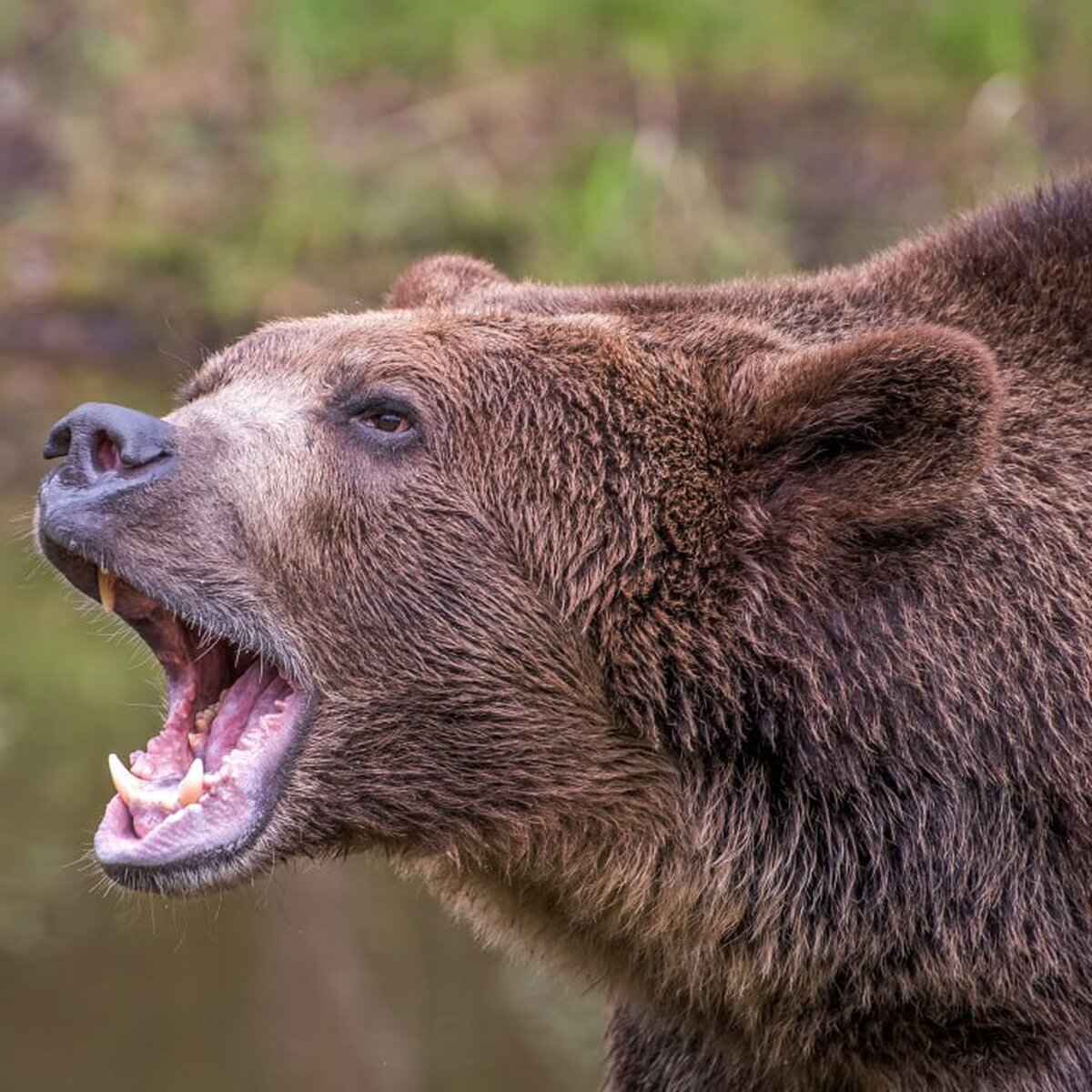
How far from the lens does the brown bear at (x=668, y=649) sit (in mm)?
4891

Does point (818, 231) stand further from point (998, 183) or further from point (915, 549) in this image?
point (915, 549)

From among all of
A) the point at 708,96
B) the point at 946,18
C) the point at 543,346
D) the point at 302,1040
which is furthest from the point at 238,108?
the point at 543,346

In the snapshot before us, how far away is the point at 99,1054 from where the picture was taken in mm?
8164

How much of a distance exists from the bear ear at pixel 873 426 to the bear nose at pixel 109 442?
127cm

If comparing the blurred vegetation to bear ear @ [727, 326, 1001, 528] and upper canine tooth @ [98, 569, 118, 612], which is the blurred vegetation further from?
bear ear @ [727, 326, 1001, 528]

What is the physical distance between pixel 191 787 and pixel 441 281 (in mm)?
1572

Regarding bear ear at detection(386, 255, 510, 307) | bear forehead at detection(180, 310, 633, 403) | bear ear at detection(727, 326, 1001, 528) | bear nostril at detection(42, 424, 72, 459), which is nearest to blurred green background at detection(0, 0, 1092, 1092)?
bear ear at detection(386, 255, 510, 307)

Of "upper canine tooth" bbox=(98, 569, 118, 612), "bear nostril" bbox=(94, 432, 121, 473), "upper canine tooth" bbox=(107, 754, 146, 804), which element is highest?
"bear nostril" bbox=(94, 432, 121, 473)

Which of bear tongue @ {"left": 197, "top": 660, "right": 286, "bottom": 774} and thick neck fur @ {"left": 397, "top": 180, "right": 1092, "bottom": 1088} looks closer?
thick neck fur @ {"left": 397, "top": 180, "right": 1092, "bottom": 1088}

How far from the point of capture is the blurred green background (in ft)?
50.6

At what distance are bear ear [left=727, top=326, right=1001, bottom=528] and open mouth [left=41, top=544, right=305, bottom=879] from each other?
118 centimetres

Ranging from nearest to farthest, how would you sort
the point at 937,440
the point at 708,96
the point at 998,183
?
the point at 937,440
the point at 998,183
the point at 708,96

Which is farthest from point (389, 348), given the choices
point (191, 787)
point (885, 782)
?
point (885, 782)

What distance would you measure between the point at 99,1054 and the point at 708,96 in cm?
1110
